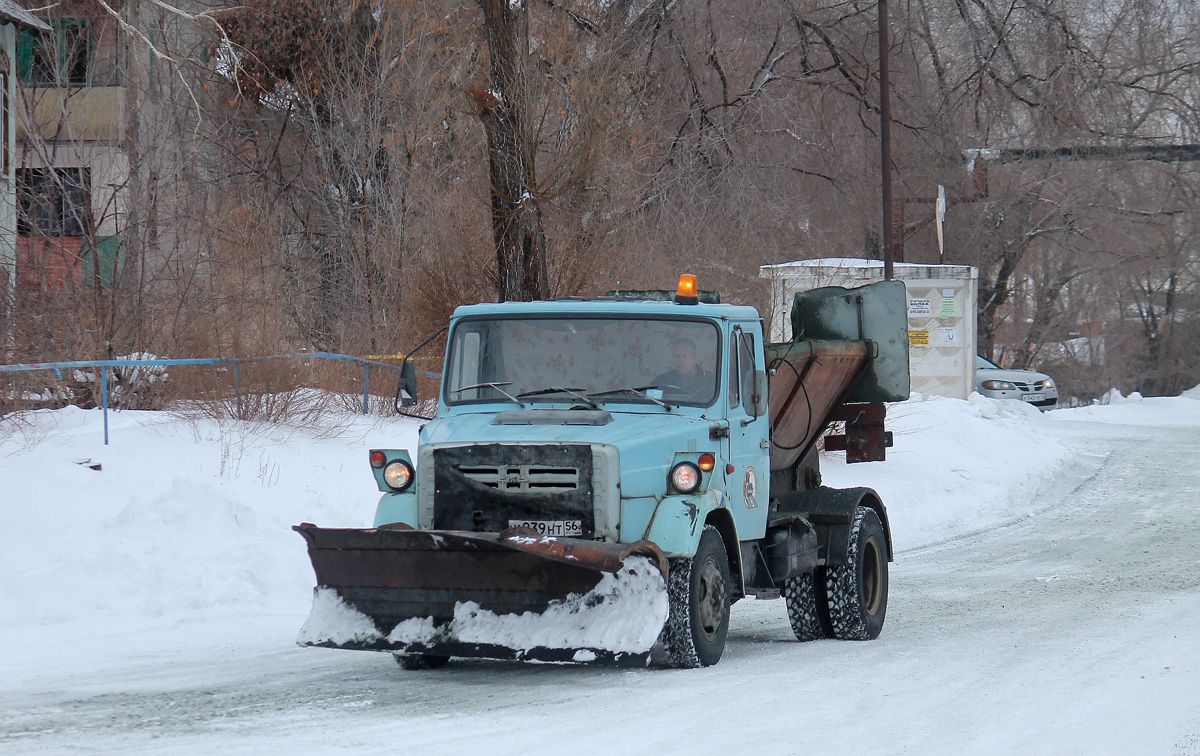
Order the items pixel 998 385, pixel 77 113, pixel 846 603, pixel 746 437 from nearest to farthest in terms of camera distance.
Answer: pixel 746 437
pixel 846 603
pixel 77 113
pixel 998 385

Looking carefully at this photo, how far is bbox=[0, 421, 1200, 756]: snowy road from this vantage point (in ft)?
18.3

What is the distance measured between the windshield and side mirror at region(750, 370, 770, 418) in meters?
0.51

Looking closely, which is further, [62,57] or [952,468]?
[62,57]

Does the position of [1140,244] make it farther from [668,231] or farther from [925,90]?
[668,231]

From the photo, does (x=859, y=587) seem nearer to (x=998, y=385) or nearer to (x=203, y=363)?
(x=203, y=363)

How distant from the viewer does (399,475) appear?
287 inches

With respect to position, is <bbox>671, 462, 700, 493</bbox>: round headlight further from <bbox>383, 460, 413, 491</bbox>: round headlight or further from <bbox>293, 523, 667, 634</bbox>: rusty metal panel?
<bbox>383, 460, 413, 491</bbox>: round headlight

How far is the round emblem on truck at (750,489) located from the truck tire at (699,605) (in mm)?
627

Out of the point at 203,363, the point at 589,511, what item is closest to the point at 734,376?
the point at 589,511

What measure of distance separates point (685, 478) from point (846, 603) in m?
2.40

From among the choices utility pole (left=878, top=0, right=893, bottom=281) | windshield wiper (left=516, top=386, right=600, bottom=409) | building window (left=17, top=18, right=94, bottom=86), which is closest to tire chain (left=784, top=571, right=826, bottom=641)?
windshield wiper (left=516, top=386, right=600, bottom=409)

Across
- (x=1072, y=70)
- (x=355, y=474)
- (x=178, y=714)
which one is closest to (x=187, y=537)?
(x=355, y=474)

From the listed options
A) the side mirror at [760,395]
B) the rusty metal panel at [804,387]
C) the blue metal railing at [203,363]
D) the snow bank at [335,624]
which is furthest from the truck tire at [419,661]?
the blue metal railing at [203,363]

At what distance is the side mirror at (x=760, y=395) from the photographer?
809 cm
